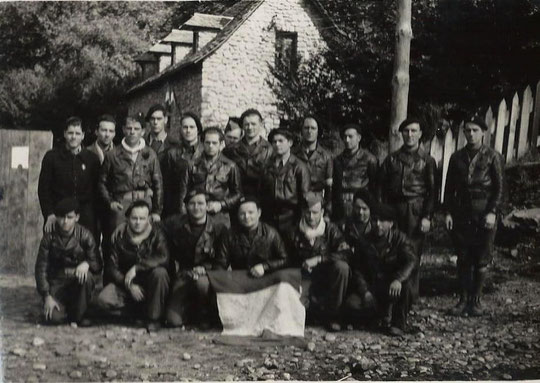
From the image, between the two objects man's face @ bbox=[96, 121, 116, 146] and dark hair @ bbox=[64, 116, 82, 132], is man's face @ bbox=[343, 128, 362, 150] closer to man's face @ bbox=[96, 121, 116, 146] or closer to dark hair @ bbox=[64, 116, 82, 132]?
man's face @ bbox=[96, 121, 116, 146]

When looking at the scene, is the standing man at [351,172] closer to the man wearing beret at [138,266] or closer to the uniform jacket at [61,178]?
the man wearing beret at [138,266]

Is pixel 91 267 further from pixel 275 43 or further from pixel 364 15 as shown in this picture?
pixel 364 15

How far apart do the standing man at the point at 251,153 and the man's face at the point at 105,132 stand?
0.75 meters

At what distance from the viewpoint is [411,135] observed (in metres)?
3.48

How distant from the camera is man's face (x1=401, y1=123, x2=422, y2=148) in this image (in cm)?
348

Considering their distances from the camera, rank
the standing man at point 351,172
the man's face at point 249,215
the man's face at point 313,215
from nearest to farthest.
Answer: the man's face at point 249,215 → the man's face at point 313,215 → the standing man at point 351,172

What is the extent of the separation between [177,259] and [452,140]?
1807 millimetres

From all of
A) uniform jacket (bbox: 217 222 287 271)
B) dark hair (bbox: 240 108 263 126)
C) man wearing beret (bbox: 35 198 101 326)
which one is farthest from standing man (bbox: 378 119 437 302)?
man wearing beret (bbox: 35 198 101 326)

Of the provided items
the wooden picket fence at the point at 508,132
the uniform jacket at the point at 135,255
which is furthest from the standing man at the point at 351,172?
the uniform jacket at the point at 135,255

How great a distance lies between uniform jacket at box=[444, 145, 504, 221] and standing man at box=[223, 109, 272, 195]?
1134 millimetres

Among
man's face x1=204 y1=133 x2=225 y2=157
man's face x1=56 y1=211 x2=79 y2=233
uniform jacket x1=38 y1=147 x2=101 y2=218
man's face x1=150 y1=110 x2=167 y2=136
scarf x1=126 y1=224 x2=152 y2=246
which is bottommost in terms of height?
scarf x1=126 y1=224 x2=152 y2=246

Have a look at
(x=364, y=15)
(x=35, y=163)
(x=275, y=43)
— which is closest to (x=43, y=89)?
(x=35, y=163)

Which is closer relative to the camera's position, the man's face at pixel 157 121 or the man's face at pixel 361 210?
the man's face at pixel 361 210

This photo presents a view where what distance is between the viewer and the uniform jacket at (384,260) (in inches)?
132
